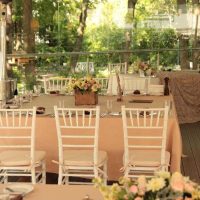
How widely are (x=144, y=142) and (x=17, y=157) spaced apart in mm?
1117

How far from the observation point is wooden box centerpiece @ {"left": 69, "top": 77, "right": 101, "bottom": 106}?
4.73m

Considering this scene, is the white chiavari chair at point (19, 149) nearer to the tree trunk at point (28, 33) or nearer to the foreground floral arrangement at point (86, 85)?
the foreground floral arrangement at point (86, 85)

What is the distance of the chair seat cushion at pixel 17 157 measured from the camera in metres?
3.88

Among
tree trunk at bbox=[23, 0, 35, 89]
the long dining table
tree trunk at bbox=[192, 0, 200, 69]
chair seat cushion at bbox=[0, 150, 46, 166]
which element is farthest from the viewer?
tree trunk at bbox=[192, 0, 200, 69]

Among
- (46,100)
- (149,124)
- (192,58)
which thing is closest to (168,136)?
(149,124)

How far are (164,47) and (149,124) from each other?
604 centimetres

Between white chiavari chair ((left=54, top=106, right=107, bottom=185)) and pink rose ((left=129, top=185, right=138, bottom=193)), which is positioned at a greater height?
pink rose ((left=129, top=185, right=138, bottom=193))

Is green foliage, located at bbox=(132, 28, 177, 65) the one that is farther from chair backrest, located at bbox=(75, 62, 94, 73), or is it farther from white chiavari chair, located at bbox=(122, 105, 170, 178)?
white chiavari chair, located at bbox=(122, 105, 170, 178)

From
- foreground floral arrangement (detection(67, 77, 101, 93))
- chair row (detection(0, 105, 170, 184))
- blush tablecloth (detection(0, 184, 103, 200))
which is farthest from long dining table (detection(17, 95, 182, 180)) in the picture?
blush tablecloth (detection(0, 184, 103, 200))

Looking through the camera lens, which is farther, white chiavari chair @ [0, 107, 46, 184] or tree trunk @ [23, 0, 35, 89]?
tree trunk @ [23, 0, 35, 89]

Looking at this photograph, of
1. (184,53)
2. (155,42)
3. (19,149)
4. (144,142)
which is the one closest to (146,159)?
(144,142)

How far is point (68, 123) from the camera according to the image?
4.18m

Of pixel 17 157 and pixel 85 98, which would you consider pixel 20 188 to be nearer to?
pixel 17 157

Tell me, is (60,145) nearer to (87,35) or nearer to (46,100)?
(46,100)
